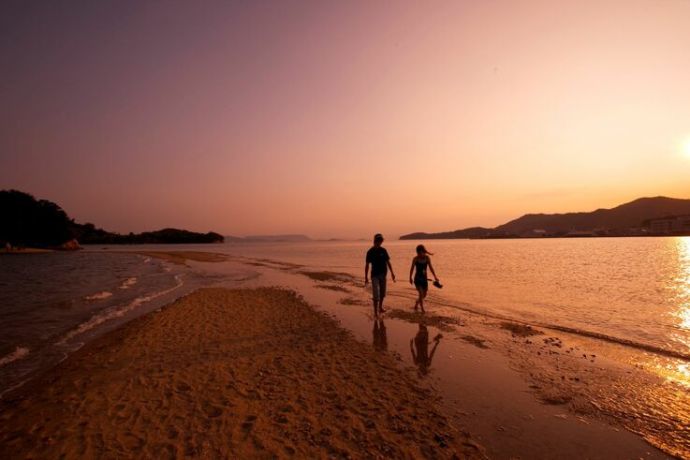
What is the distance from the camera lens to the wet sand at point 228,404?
175 inches

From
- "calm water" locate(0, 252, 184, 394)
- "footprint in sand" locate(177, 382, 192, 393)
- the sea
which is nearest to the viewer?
"footprint in sand" locate(177, 382, 192, 393)

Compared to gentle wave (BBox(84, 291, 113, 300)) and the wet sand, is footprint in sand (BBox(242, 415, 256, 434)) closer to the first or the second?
the wet sand

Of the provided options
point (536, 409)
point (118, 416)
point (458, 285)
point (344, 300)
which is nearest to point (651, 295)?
point (458, 285)

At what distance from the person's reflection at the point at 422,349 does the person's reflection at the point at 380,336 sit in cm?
80

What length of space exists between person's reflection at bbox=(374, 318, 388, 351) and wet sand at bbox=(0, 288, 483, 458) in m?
0.60

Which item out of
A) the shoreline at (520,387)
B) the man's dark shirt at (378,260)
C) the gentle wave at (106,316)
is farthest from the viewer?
the man's dark shirt at (378,260)

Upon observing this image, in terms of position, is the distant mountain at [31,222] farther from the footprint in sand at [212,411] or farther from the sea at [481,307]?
the footprint in sand at [212,411]

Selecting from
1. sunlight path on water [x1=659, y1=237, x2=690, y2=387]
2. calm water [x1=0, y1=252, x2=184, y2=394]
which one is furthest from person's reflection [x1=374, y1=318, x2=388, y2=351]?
calm water [x1=0, y1=252, x2=184, y2=394]

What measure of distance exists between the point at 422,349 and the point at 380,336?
165cm

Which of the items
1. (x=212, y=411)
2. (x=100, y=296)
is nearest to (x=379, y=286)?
(x=212, y=411)

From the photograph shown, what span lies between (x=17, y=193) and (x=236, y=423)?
397 ft

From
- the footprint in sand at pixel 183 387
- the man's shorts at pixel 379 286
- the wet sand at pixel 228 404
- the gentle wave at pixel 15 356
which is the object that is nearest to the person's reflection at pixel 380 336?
the wet sand at pixel 228 404

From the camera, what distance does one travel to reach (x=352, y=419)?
16.9 ft

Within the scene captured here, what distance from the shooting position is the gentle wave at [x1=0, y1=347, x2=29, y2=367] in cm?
852
